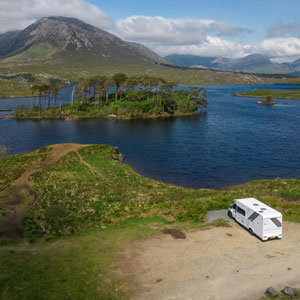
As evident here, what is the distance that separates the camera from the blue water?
65.0 metres

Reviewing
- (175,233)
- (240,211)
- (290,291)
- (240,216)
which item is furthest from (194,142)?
(290,291)

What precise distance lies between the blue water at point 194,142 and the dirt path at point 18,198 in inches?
876

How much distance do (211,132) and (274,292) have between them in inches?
3530

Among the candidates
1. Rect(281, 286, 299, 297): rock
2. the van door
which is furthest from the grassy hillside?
Rect(281, 286, 299, 297): rock

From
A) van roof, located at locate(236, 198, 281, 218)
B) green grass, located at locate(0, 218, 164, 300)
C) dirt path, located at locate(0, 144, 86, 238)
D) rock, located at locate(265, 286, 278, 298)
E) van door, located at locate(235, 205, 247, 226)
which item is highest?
van roof, located at locate(236, 198, 281, 218)

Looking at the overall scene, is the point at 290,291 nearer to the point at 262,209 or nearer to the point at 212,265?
the point at 212,265

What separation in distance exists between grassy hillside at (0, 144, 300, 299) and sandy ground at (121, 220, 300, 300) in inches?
81.8

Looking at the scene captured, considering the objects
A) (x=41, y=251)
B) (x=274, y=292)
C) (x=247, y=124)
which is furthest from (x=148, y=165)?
(x=247, y=124)

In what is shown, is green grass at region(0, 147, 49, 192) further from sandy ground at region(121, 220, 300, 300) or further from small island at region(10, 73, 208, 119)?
small island at region(10, 73, 208, 119)

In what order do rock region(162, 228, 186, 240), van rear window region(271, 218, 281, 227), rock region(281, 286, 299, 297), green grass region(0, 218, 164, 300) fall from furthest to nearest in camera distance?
rock region(162, 228, 186, 240)
van rear window region(271, 218, 281, 227)
green grass region(0, 218, 164, 300)
rock region(281, 286, 299, 297)

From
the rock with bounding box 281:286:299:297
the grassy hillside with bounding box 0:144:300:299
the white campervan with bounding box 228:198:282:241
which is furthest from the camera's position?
the white campervan with bounding box 228:198:282:241

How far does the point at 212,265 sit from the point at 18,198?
33420 mm

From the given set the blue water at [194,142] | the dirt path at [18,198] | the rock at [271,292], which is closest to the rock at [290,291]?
the rock at [271,292]

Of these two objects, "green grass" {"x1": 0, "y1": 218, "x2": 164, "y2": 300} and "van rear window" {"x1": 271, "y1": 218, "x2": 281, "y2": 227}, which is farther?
"van rear window" {"x1": 271, "y1": 218, "x2": 281, "y2": 227}
